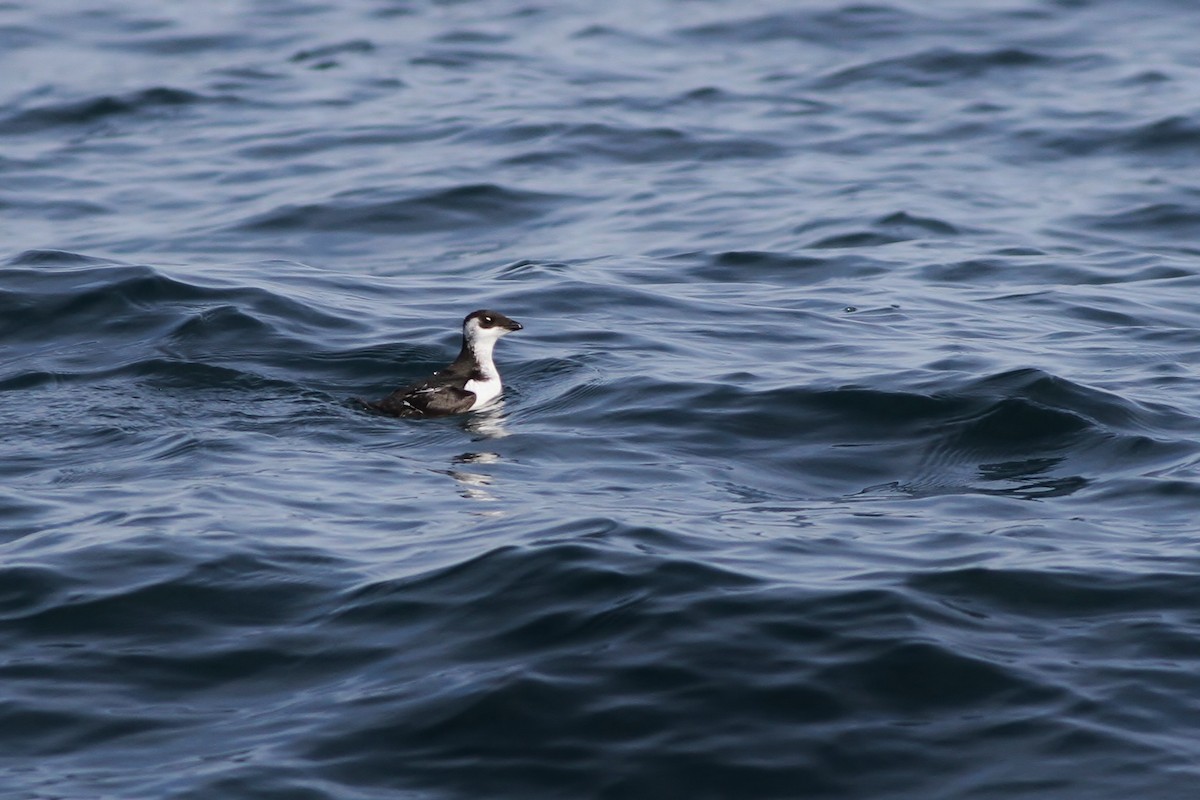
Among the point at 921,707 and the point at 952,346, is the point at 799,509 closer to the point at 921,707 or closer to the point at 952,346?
the point at 921,707

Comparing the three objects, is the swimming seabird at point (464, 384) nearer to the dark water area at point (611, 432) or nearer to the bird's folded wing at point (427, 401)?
the bird's folded wing at point (427, 401)

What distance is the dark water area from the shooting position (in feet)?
25.2

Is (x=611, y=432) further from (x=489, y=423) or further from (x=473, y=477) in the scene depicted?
(x=473, y=477)

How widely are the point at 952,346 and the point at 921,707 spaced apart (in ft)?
21.9

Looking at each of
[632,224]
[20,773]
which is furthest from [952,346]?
[20,773]

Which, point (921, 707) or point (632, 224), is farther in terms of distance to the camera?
point (632, 224)

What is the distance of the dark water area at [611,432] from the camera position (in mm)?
7676

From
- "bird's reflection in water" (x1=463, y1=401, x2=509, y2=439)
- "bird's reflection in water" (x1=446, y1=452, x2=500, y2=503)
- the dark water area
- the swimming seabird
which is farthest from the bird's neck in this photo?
"bird's reflection in water" (x1=446, y1=452, x2=500, y2=503)

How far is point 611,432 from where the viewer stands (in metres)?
12.2

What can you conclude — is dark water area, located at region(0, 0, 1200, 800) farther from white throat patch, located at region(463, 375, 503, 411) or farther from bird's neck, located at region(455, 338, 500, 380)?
bird's neck, located at region(455, 338, 500, 380)

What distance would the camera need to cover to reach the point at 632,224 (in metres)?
18.9

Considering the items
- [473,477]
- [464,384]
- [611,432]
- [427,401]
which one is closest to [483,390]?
[464,384]

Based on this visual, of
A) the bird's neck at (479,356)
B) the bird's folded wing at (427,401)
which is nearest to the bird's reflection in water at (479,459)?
the bird's folded wing at (427,401)

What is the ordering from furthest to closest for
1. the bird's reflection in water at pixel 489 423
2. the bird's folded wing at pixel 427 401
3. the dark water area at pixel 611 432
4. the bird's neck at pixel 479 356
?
the bird's neck at pixel 479 356
the bird's folded wing at pixel 427 401
the bird's reflection in water at pixel 489 423
the dark water area at pixel 611 432
